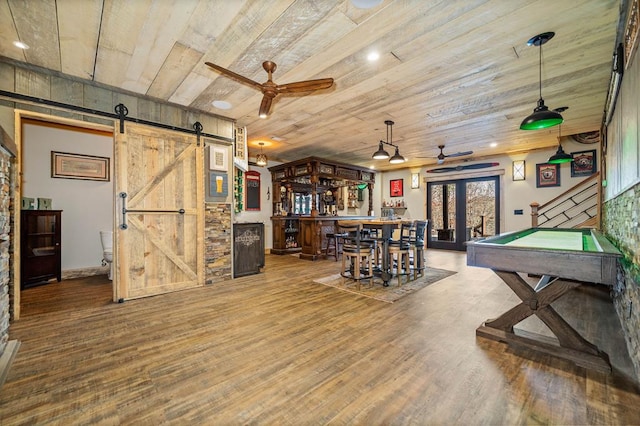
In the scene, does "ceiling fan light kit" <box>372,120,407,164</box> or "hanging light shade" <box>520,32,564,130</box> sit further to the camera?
"ceiling fan light kit" <box>372,120,407,164</box>

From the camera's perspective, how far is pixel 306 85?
2.87 meters

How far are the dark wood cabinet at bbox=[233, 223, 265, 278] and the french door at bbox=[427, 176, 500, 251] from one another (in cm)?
614

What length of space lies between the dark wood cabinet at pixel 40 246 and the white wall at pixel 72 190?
396 mm

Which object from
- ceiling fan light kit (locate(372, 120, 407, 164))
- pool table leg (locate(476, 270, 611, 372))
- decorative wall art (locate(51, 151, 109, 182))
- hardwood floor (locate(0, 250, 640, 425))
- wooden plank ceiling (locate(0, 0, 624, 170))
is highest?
wooden plank ceiling (locate(0, 0, 624, 170))

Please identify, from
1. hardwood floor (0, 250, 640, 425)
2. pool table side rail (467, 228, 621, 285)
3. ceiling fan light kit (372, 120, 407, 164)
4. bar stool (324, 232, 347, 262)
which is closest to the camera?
hardwood floor (0, 250, 640, 425)

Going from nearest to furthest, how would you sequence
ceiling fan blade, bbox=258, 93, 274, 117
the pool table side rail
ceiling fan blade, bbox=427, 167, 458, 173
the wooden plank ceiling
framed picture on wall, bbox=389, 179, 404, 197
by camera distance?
1. the pool table side rail
2. the wooden plank ceiling
3. ceiling fan blade, bbox=258, 93, 274, 117
4. ceiling fan blade, bbox=427, 167, 458, 173
5. framed picture on wall, bbox=389, 179, 404, 197

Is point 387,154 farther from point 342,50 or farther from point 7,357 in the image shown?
point 7,357

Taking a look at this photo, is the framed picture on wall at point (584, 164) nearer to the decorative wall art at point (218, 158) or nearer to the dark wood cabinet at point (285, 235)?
the dark wood cabinet at point (285, 235)

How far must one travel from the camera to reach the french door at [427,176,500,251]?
311 inches

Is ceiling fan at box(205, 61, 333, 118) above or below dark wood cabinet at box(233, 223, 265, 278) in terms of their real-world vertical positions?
above

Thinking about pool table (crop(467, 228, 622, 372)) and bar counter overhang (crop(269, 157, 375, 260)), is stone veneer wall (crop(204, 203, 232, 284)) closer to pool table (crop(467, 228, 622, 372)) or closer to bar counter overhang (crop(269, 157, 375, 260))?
bar counter overhang (crop(269, 157, 375, 260))

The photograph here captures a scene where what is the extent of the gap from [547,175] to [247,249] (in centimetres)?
750

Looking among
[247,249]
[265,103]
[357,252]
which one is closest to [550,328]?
[357,252]

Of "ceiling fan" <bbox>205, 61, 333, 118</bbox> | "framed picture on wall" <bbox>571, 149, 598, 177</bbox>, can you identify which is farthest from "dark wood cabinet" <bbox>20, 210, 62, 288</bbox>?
"framed picture on wall" <bbox>571, 149, 598, 177</bbox>
